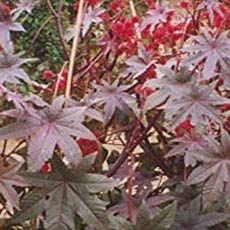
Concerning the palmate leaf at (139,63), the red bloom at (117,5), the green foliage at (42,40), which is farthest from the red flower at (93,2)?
the green foliage at (42,40)

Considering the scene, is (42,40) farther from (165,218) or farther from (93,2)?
(165,218)

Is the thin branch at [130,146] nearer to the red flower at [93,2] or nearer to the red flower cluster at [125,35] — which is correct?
the red flower cluster at [125,35]

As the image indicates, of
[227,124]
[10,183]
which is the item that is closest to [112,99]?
[227,124]

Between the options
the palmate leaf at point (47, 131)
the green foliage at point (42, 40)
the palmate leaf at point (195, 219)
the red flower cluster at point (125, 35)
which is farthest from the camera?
the green foliage at point (42, 40)

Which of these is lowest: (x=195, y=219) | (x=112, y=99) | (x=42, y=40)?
(x=42, y=40)

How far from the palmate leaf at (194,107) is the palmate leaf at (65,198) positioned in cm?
18

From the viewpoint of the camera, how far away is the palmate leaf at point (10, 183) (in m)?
1.02

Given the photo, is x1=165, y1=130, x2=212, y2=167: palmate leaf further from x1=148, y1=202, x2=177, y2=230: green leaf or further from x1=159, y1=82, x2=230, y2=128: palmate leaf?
x1=148, y1=202, x2=177, y2=230: green leaf

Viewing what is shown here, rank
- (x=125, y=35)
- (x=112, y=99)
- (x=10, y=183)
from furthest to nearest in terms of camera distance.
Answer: (x=125, y=35)
(x=112, y=99)
(x=10, y=183)

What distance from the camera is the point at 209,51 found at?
1309 millimetres

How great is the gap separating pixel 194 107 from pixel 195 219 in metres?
0.17

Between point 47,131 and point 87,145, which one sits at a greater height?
point 47,131


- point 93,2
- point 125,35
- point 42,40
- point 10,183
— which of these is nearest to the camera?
point 10,183

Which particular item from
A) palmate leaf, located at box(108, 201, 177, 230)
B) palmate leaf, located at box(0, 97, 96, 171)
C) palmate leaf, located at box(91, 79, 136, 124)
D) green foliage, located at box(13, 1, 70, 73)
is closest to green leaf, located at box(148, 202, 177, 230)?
palmate leaf, located at box(108, 201, 177, 230)
